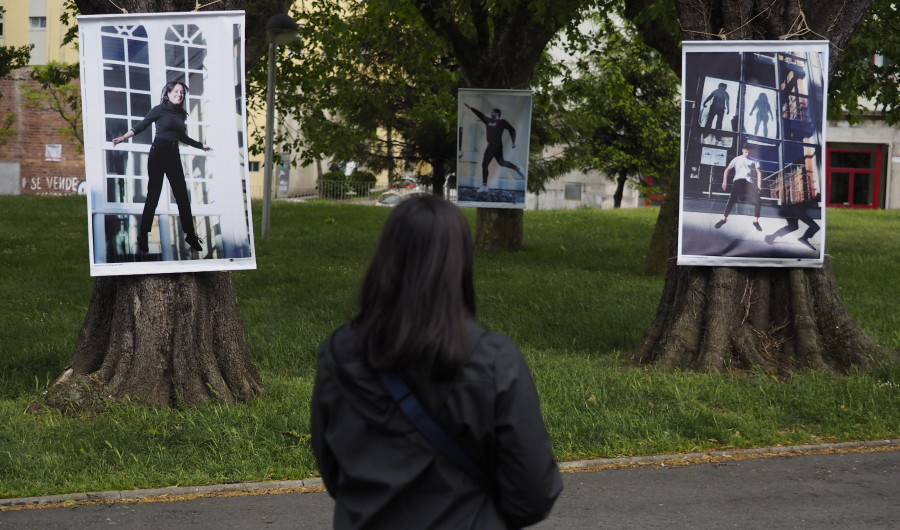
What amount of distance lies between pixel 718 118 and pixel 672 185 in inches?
228

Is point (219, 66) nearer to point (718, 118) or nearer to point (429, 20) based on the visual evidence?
point (718, 118)

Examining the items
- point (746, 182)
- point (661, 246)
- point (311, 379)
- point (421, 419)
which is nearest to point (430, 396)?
point (421, 419)

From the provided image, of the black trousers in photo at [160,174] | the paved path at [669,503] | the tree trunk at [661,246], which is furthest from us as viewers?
the tree trunk at [661,246]

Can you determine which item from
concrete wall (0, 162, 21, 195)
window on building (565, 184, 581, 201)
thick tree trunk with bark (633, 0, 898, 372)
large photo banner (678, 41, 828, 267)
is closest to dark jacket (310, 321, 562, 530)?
thick tree trunk with bark (633, 0, 898, 372)

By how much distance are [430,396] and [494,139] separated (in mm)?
13499

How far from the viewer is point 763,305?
8.41 meters

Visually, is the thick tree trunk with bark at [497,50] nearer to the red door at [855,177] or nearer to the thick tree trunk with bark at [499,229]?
the thick tree trunk with bark at [499,229]

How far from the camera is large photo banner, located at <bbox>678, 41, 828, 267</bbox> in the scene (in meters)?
8.28

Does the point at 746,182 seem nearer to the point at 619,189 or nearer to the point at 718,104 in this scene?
the point at 718,104

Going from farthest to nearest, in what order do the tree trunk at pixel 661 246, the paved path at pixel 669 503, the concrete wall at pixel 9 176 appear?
the concrete wall at pixel 9 176 → the tree trunk at pixel 661 246 → the paved path at pixel 669 503

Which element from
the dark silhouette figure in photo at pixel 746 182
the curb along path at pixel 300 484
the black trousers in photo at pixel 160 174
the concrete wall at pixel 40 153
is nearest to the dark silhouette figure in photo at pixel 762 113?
the dark silhouette figure in photo at pixel 746 182

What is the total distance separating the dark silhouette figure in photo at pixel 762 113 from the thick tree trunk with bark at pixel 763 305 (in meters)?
0.54

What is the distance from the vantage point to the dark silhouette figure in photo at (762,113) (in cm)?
830

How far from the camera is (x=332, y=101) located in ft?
71.8
